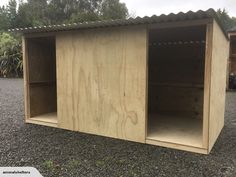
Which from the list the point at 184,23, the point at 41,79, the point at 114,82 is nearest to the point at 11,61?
the point at 41,79

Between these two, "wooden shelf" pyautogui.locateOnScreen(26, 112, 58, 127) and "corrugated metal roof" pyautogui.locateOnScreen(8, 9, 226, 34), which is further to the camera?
"wooden shelf" pyautogui.locateOnScreen(26, 112, 58, 127)

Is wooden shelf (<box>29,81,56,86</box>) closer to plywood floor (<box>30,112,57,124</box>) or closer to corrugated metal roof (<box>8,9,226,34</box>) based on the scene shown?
plywood floor (<box>30,112,57,124</box>)

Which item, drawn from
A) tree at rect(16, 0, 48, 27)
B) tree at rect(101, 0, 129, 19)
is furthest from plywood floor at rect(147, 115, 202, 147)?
tree at rect(16, 0, 48, 27)

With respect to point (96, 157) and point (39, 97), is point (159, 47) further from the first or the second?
point (96, 157)

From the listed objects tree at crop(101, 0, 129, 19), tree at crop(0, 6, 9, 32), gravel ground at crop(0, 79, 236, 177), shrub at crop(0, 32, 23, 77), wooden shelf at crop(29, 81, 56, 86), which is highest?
tree at crop(101, 0, 129, 19)

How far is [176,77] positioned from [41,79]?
3324 mm

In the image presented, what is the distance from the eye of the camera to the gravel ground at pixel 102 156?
2.81m

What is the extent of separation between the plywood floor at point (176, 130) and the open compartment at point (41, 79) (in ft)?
6.59

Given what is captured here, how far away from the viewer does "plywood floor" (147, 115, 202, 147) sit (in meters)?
3.66

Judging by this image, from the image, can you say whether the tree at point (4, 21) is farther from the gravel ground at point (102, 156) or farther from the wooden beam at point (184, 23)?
the wooden beam at point (184, 23)

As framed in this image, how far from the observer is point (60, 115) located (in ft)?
15.0

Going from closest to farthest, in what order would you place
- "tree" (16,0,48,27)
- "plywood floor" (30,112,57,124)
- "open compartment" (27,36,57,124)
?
"plywood floor" (30,112,57,124)
"open compartment" (27,36,57,124)
"tree" (16,0,48,27)

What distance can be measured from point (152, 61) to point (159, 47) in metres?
0.42

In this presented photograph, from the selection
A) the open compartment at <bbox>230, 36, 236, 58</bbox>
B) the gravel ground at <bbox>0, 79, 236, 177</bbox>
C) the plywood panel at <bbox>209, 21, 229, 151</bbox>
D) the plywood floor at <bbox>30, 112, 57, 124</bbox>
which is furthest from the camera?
the open compartment at <bbox>230, 36, 236, 58</bbox>
